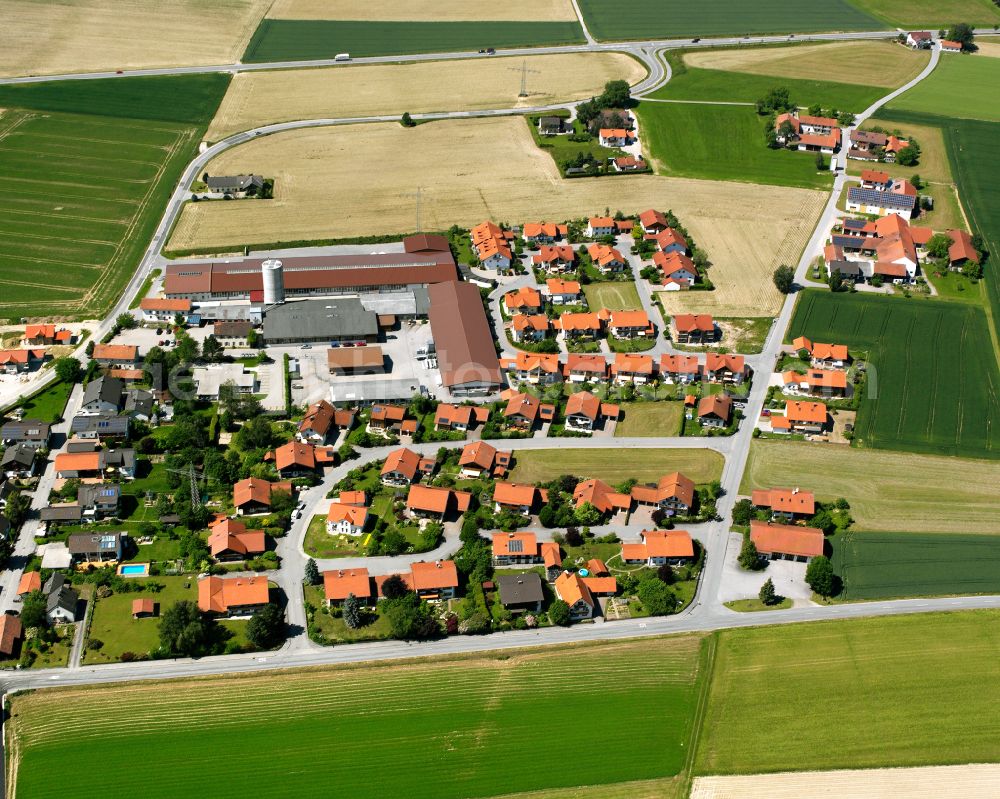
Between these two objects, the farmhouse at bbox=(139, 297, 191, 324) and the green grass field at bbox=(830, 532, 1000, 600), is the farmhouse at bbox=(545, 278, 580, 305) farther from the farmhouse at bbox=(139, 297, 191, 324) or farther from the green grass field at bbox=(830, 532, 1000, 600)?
the green grass field at bbox=(830, 532, 1000, 600)

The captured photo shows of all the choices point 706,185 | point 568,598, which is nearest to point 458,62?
point 706,185

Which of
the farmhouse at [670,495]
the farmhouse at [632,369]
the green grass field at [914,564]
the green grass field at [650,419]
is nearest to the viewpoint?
the green grass field at [914,564]

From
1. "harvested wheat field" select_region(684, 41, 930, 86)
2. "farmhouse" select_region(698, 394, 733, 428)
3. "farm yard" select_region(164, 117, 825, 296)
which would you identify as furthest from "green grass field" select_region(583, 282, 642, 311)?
"harvested wheat field" select_region(684, 41, 930, 86)

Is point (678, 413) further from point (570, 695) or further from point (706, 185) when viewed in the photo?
point (706, 185)

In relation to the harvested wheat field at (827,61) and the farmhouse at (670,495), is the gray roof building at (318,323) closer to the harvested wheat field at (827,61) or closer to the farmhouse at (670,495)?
the farmhouse at (670,495)

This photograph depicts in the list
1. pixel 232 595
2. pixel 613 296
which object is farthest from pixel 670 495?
pixel 613 296

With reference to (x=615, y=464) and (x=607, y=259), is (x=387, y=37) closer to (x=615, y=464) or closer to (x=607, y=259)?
(x=607, y=259)

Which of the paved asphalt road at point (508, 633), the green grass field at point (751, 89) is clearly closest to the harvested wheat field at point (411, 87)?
the green grass field at point (751, 89)
